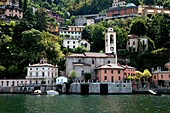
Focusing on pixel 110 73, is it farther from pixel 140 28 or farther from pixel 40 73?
pixel 140 28

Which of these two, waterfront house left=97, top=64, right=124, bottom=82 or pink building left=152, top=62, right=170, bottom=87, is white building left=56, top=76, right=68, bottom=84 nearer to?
waterfront house left=97, top=64, right=124, bottom=82

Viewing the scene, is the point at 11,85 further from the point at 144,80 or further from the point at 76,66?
the point at 144,80

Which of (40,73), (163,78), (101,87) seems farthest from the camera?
(163,78)

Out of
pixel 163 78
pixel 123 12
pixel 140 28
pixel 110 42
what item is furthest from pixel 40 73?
pixel 123 12

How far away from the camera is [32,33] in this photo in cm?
9381

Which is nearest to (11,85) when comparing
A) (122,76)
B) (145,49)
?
(122,76)

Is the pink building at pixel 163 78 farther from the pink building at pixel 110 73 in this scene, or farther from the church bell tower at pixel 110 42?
the church bell tower at pixel 110 42

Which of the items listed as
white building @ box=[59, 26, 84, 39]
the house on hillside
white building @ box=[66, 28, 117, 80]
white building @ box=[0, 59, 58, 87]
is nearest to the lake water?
white building @ box=[0, 59, 58, 87]

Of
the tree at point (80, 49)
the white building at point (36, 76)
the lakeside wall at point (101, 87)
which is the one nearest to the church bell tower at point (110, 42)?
the tree at point (80, 49)

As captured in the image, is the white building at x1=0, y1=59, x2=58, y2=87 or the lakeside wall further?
the white building at x1=0, y1=59, x2=58, y2=87

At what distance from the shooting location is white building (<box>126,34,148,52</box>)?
9988 centimetres

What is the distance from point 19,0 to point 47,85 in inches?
2365

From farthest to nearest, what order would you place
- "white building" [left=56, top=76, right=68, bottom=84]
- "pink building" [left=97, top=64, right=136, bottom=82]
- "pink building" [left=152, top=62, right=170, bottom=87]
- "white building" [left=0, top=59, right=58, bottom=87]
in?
"pink building" [left=152, top=62, right=170, bottom=87] → "white building" [left=0, top=59, right=58, bottom=87] → "pink building" [left=97, top=64, right=136, bottom=82] → "white building" [left=56, top=76, right=68, bottom=84]

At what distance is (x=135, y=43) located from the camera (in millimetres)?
102188
